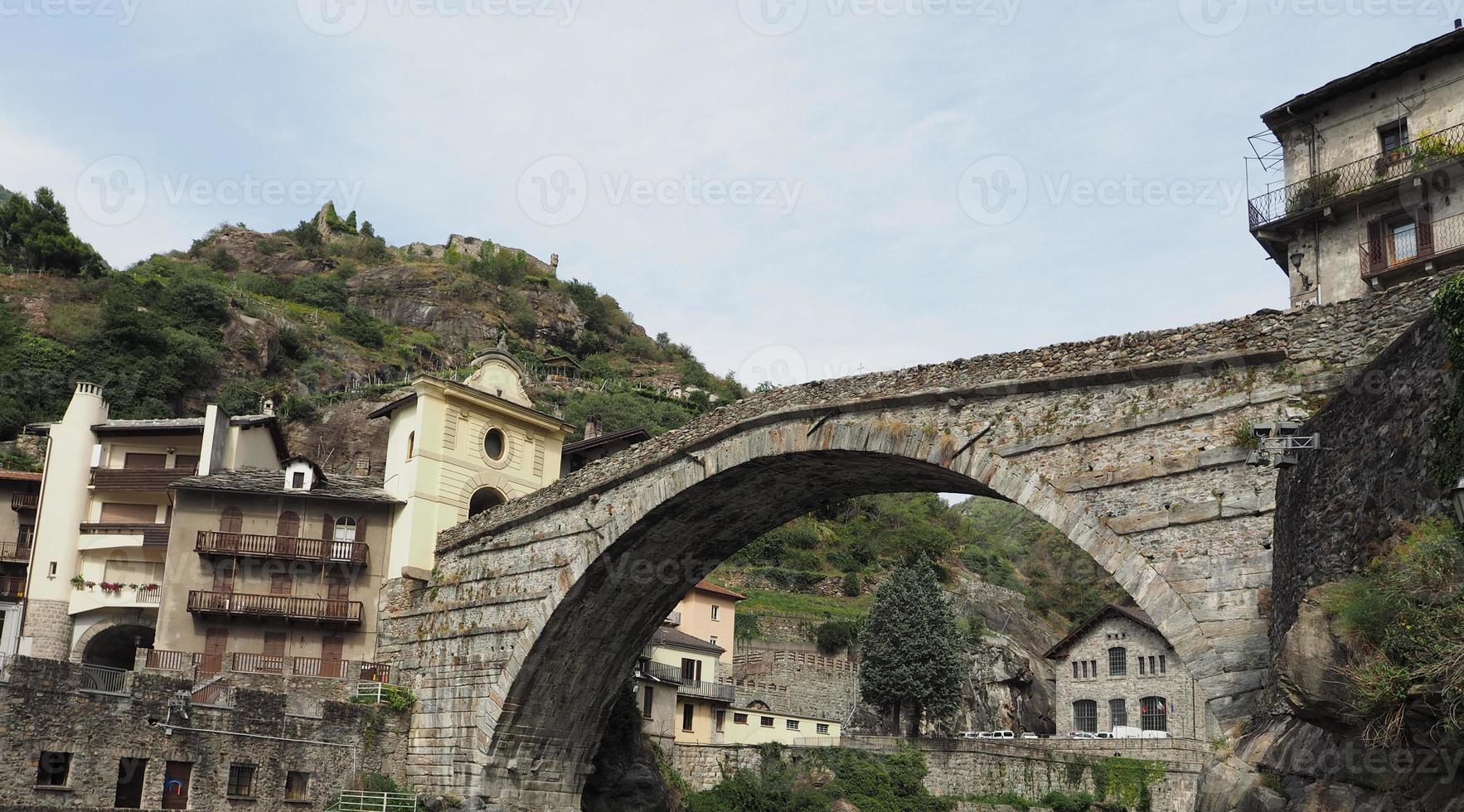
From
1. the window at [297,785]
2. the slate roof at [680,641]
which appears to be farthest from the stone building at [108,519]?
the slate roof at [680,641]

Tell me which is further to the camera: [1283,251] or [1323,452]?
[1283,251]

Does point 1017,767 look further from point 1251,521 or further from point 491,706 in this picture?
point 1251,521

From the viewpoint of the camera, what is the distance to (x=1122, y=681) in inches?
1751

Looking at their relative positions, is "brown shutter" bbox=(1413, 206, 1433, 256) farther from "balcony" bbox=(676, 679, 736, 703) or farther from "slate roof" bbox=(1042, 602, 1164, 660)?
"balcony" bbox=(676, 679, 736, 703)

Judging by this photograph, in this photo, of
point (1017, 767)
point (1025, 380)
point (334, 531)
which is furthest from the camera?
point (1017, 767)

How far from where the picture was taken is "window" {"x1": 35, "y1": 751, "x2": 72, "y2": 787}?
21.4 m

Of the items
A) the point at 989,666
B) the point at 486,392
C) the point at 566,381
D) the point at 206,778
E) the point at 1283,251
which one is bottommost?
the point at 206,778

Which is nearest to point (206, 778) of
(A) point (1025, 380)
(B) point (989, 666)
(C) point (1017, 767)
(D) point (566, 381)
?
(A) point (1025, 380)

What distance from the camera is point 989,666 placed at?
50188 mm

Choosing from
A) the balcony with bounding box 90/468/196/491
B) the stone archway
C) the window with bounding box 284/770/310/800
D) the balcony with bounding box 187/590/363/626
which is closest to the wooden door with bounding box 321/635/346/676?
the balcony with bounding box 187/590/363/626

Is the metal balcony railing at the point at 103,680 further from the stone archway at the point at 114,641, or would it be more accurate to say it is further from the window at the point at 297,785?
the stone archway at the point at 114,641

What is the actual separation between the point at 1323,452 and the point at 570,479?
16.9 metres

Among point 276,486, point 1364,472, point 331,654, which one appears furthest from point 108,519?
point 1364,472

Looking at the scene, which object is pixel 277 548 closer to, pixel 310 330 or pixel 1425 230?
pixel 1425 230
